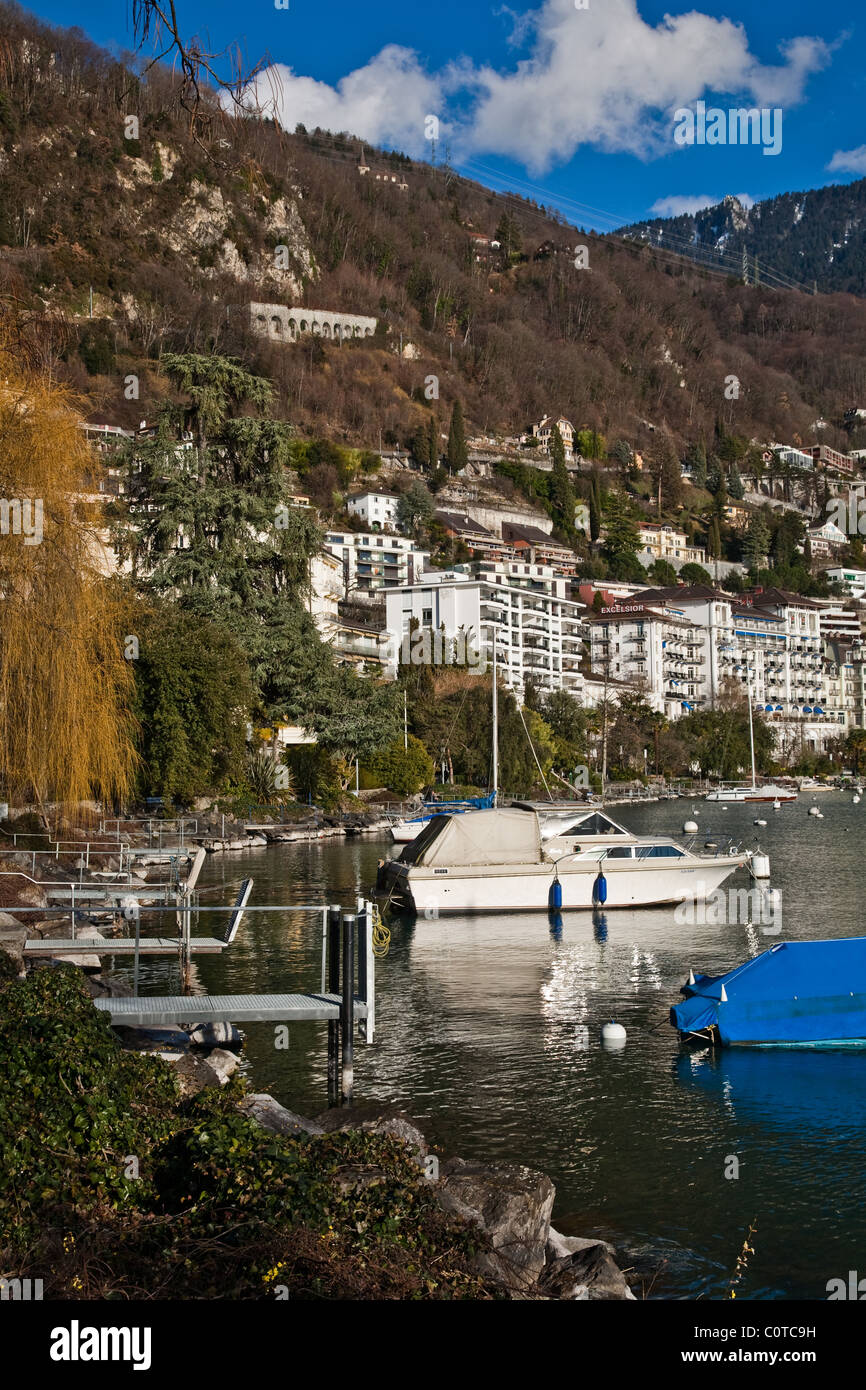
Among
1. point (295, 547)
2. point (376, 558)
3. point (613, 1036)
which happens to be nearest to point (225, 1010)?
point (613, 1036)

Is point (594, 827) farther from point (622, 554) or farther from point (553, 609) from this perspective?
point (622, 554)

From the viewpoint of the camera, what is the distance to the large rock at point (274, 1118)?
10.7 meters

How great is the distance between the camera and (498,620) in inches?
5012

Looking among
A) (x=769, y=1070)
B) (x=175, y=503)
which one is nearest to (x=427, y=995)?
(x=769, y=1070)

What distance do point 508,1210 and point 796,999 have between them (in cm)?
880

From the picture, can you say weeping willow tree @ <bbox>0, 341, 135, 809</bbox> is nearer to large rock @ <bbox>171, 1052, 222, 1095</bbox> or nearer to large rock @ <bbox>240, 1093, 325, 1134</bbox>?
large rock @ <bbox>171, 1052, 222, 1095</bbox>

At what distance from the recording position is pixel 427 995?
68.5 ft

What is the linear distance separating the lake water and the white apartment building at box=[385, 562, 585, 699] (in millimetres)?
84627

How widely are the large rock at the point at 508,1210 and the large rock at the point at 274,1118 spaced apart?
1606 millimetres

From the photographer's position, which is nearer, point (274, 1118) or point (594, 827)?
point (274, 1118)

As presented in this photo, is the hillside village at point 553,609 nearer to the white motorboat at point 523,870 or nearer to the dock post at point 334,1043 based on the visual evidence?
the white motorboat at point 523,870

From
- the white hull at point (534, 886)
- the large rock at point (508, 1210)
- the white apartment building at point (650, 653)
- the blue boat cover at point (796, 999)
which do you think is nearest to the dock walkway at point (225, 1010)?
the large rock at point (508, 1210)
